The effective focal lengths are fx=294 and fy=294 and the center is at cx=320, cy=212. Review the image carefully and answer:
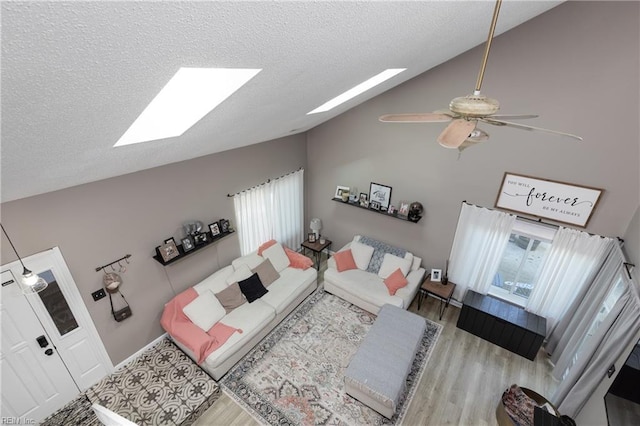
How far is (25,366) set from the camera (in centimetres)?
321

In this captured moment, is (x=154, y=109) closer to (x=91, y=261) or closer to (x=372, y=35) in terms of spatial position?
(x=372, y=35)

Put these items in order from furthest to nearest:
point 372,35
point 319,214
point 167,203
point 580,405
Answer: point 319,214 → point 167,203 → point 580,405 → point 372,35

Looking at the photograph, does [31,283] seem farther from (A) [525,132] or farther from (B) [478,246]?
(A) [525,132]

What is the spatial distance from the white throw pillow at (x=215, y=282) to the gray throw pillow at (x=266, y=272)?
0.46 m

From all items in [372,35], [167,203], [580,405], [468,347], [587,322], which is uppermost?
[372,35]

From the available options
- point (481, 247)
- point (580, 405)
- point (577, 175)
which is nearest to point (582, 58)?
point (577, 175)

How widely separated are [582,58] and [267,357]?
5.48 m

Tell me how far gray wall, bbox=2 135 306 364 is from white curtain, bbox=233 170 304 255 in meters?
0.19

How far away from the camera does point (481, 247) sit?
4.67m

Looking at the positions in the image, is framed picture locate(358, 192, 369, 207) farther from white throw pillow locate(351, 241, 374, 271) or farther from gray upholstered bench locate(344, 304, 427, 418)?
gray upholstered bench locate(344, 304, 427, 418)

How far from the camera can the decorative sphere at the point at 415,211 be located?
5027mm

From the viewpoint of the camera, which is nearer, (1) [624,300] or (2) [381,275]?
(1) [624,300]

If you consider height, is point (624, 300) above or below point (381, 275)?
above

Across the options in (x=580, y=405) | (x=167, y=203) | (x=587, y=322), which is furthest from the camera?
(x=167, y=203)
